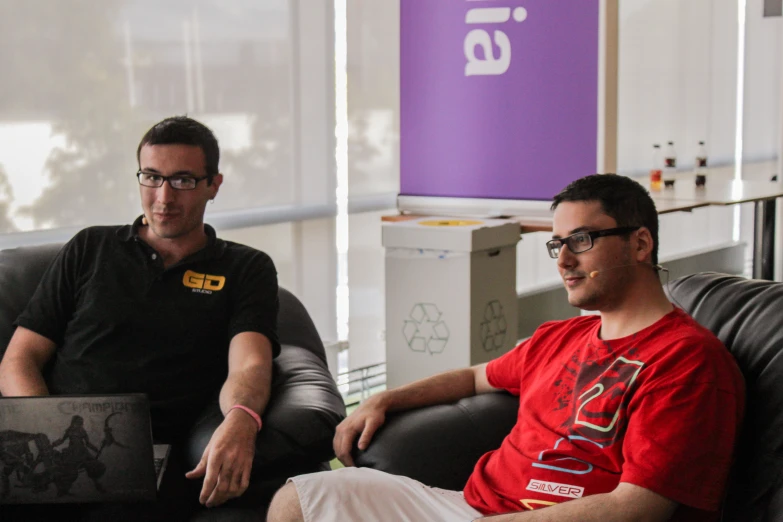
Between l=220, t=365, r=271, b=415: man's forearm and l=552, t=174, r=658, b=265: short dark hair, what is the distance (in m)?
0.85

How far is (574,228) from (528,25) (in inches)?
86.7

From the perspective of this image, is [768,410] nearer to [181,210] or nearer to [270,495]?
[270,495]

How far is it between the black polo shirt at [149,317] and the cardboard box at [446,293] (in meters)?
1.29

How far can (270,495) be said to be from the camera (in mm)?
2168

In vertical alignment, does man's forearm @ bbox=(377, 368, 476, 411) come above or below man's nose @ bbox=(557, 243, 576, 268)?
below

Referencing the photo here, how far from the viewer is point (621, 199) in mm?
1960

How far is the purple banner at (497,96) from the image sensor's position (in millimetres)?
3900

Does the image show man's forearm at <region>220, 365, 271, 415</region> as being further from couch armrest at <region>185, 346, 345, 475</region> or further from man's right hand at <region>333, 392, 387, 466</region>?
man's right hand at <region>333, 392, 387, 466</region>

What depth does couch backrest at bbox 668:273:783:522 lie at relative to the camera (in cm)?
177

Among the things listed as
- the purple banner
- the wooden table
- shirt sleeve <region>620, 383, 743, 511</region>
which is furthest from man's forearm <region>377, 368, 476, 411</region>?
the wooden table

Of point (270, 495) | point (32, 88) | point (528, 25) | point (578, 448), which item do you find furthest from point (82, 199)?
point (578, 448)

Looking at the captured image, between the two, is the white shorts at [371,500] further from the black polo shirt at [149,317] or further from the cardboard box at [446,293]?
the cardboard box at [446,293]

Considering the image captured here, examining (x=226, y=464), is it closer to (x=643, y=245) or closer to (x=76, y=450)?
(x=76, y=450)

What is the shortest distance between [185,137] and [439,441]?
1.02 m
